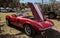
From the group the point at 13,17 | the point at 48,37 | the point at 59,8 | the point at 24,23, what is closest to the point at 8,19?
the point at 13,17

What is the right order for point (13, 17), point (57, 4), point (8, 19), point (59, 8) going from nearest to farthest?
point (13, 17) → point (8, 19) → point (59, 8) → point (57, 4)

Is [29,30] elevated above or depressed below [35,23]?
below

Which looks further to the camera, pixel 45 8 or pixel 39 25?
pixel 45 8

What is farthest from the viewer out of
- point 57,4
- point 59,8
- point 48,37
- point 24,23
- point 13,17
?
point 57,4

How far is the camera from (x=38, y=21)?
7.03 m

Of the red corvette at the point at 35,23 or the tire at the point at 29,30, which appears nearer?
the red corvette at the point at 35,23

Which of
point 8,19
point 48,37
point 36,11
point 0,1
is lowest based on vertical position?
point 48,37

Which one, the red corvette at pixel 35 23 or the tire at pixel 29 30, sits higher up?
the red corvette at pixel 35 23

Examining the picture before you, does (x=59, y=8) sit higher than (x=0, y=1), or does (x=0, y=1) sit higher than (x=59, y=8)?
(x=0, y=1)

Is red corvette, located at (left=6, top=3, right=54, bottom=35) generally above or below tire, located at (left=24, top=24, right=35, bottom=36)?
above

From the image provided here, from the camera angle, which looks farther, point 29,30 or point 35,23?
point 29,30

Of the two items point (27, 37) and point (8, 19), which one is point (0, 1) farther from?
point (8, 19)

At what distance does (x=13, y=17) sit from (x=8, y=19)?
73 cm

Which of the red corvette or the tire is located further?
the tire
